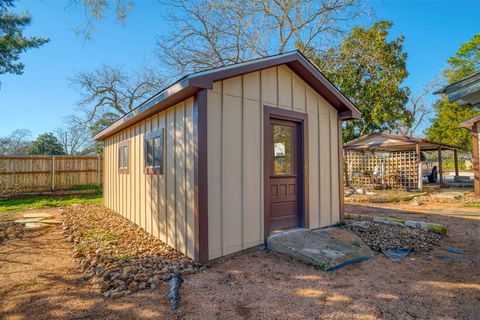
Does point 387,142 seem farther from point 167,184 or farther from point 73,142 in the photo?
point 73,142

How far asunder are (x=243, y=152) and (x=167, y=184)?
1616 mm

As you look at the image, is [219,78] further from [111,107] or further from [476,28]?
[476,28]

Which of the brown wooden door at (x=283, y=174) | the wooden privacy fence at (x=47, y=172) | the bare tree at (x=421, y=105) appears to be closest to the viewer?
the brown wooden door at (x=283, y=174)

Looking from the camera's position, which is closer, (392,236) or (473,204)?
(392,236)

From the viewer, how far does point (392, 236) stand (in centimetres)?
521

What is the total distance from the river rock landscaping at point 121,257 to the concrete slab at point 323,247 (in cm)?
146

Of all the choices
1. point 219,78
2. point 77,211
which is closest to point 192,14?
point 77,211

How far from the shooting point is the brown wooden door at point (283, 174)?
16.4 feet

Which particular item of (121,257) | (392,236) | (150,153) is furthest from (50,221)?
(392,236)

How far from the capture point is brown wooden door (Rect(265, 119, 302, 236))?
5.00 metres

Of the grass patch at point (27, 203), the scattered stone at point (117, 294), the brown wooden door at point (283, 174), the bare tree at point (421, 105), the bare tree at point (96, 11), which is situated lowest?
the scattered stone at point (117, 294)

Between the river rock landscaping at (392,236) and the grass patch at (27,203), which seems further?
the grass patch at (27,203)

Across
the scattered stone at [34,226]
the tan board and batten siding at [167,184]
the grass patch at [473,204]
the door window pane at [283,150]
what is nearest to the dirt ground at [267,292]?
the tan board and batten siding at [167,184]

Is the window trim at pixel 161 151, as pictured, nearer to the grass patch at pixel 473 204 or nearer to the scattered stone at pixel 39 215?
the scattered stone at pixel 39 215
